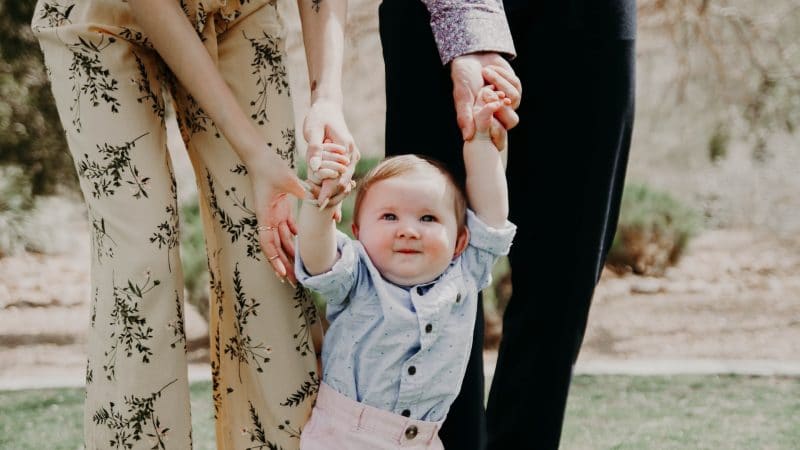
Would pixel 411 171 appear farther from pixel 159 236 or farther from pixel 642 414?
pixel 642 414

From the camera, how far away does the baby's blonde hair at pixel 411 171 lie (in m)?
1.85

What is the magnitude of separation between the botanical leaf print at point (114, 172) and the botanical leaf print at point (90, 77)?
0.06 metres

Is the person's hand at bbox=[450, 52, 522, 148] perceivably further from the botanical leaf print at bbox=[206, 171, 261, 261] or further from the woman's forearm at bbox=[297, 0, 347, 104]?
the botanical leaf print at bbox=[206, 171, 261, 261]

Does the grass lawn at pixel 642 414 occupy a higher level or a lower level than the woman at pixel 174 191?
lower

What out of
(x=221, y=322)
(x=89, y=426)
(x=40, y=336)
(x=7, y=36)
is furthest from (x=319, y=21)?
(x=40, y=336)

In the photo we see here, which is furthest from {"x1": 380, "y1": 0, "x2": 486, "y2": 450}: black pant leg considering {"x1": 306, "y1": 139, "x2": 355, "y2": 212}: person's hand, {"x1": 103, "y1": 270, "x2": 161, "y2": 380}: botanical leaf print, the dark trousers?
{"x1": 103, "y1": 270, "x2": 161, "y2": 380}: botanical leaf print

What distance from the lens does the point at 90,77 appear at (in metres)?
1.75

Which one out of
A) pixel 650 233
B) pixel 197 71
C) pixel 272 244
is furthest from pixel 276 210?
pixel 650 233

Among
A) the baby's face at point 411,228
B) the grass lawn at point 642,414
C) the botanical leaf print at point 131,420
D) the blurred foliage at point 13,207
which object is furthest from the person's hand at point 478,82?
the blurred foliage at point 13,207

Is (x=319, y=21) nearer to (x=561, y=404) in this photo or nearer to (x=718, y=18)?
(x=561, y=404)

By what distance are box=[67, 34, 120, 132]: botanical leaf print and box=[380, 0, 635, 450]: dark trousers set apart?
51 centimetres

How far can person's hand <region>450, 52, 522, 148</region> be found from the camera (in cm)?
176

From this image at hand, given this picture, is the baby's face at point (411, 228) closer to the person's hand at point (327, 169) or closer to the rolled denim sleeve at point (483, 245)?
the rolled denim sleeve at point (483, 245)

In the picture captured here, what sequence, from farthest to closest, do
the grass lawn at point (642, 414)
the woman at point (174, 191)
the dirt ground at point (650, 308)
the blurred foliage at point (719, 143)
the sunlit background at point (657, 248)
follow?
the blurred foliage at point (719, 143)
the dirt ground at point (650, 308)
the sunlit background at point (657, 248)
the grass lawn at point (642, 414)
the woman at point (174, 191)
